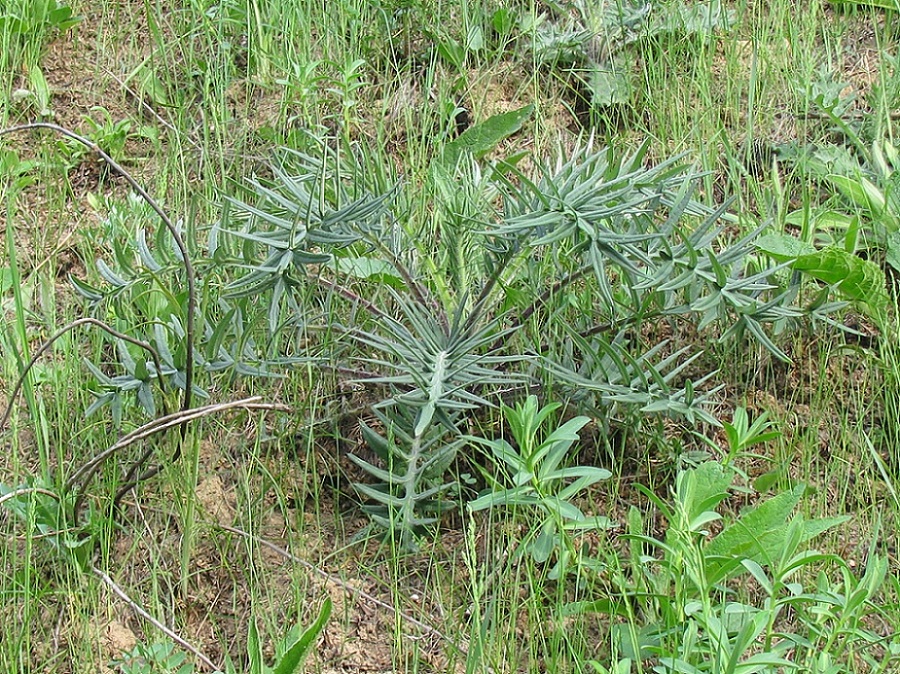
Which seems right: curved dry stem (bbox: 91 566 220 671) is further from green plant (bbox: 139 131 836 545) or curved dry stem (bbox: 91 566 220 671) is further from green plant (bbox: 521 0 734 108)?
green plant (bbox: 521 0 734 108)

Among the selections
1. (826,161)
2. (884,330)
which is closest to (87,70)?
(826,161)

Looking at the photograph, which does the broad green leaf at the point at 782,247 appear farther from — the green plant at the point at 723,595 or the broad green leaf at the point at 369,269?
the broad green leaf at the point at 369,269

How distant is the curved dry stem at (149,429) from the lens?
1740 millimetres

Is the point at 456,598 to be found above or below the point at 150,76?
below

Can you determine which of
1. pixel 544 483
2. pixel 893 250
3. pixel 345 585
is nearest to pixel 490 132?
pixel 893 250

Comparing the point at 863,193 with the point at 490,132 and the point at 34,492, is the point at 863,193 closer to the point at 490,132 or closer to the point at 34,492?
the point at 490,132

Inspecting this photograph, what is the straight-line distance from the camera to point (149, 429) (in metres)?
1.85

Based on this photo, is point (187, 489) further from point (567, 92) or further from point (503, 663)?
point (567, 92)

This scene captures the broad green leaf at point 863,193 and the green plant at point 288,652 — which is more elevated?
the broad green leaf at point 863,193

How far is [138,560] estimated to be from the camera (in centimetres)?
196

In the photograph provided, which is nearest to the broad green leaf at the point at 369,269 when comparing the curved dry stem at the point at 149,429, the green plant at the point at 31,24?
the curved dry stem at the point at 149,429

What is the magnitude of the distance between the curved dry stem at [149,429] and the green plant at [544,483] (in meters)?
0.40

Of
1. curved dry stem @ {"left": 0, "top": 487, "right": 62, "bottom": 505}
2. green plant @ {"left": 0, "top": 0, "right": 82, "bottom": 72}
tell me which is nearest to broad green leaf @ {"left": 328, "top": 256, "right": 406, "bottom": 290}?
curved dry stem @ {"left": 0, "top": 487, "right": 62, "bottom": 505}

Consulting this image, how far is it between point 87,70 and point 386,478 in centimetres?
186
